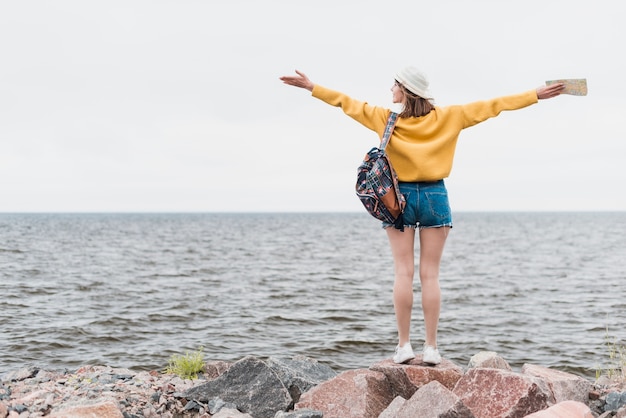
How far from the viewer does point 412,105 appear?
20.4ft

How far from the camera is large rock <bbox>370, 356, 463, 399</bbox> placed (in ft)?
20.7

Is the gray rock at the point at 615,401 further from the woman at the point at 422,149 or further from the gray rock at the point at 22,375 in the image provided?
the gray rock at the point at 22,375

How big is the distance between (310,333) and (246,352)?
8.26 ft

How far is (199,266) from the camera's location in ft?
105

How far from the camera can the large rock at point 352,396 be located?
613 cm

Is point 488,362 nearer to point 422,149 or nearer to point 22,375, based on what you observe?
point 422,149

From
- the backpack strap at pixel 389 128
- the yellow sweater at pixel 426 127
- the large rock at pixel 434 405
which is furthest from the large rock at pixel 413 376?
the backpack strap at pixel 389 128

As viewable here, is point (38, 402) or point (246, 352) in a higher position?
point (38, 402)

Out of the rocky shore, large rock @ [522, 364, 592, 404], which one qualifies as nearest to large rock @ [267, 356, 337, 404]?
the rocky shore

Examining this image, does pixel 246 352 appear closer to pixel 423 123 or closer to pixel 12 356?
pixel 12 356

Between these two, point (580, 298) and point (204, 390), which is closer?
point (204, 390)

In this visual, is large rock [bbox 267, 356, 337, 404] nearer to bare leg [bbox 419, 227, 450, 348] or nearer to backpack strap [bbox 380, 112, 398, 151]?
bare leg [bbox 419, 227, 450, 348]

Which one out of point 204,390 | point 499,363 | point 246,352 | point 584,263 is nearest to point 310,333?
point 246,352

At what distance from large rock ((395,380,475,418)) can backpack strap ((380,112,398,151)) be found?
2.15 m
